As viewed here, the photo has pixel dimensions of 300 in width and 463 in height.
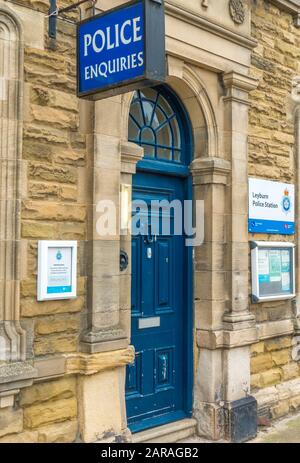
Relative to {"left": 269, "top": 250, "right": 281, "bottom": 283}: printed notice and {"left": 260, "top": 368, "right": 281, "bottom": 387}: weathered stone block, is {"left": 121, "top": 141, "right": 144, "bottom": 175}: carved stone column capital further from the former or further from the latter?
{"left": 260, "top": 368, "right": 281, "bottom": 387}: weathered stone block

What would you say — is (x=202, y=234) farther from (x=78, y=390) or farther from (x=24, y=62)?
(x=24, y=62)

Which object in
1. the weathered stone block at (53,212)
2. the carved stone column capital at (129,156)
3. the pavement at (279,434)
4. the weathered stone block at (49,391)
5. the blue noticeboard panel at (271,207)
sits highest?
the carved stone column capital at (129,156)

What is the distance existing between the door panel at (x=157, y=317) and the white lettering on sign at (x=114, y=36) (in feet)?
5.42

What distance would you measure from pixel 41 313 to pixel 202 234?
2255 millimetres

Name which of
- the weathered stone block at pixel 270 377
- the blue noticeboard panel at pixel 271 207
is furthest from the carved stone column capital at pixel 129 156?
the weathered stone block at pixel 270 377

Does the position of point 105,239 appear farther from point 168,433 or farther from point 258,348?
point 258,348

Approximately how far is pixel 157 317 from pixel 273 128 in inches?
113

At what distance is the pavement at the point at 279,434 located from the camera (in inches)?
233

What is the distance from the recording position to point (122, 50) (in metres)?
4.10

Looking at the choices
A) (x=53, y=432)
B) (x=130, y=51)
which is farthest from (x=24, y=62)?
(x=53, y=432)

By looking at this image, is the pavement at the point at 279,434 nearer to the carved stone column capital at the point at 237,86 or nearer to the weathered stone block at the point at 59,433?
the weathered stone block at the point at 59,433

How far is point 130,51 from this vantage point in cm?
405

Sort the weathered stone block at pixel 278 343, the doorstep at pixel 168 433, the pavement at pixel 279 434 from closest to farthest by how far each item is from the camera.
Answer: the doorstep at pixel 168 433, the pavement at pixel 279 434, the weathered stone block at pixel 278 343

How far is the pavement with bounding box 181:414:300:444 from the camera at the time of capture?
5.92 meters
